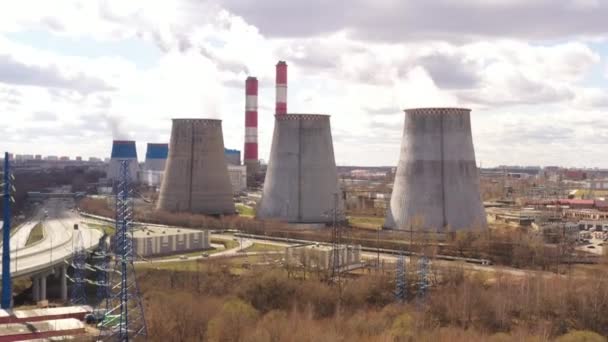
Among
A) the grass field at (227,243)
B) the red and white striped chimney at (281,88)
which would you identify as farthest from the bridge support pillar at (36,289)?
the red and white striped chimney at (281,88)

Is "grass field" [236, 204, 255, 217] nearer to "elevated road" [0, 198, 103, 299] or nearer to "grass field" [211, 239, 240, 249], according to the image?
"grass field" [211, 239, 240, 249]

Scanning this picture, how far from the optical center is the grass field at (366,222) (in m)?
26.3

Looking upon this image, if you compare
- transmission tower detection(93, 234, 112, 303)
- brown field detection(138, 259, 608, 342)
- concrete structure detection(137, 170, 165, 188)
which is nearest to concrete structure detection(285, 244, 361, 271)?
Result: brown field detection(138, 259, 608, 342)

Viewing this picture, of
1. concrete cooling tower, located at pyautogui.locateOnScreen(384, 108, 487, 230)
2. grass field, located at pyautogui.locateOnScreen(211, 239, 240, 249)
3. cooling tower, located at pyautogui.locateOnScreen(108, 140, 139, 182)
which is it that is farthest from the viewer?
cooling tower, located at pyautogui.locateOnScreen(108, 140, 139, 182)

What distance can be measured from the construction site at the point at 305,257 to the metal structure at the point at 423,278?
0.19 feet

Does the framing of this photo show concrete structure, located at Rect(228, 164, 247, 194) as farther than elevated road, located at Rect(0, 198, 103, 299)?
Yes

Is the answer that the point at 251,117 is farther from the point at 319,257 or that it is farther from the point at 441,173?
the point at 319,257

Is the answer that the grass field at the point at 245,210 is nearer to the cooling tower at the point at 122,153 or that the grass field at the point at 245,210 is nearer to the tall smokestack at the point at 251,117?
the tall smokestack at the point at 251,117

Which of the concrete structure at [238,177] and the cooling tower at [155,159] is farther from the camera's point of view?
the cooling tower at [155,159]

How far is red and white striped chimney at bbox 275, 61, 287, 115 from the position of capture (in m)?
36.7

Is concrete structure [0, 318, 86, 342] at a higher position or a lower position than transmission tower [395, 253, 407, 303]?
lower

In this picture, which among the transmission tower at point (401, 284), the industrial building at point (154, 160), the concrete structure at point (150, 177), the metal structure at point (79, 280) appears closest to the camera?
the transmission tower at point (401, 284)

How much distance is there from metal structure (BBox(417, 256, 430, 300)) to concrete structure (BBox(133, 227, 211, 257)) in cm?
780

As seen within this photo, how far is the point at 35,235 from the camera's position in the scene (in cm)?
2588
